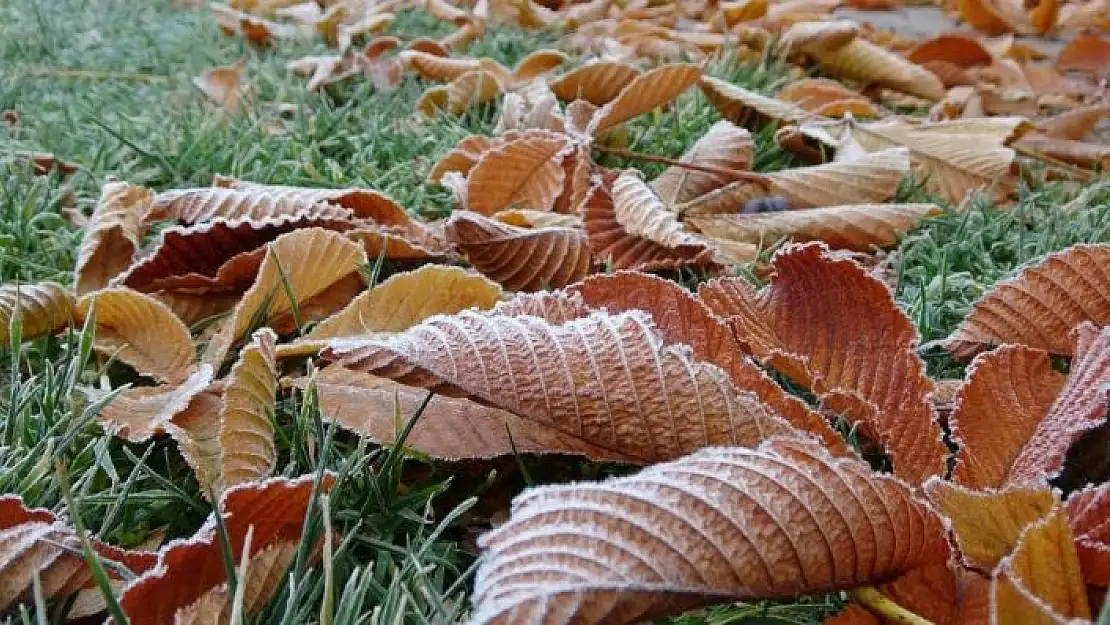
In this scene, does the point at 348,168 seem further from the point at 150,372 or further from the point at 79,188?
the point at 150,372

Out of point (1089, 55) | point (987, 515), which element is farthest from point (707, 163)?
point (1089, 55)

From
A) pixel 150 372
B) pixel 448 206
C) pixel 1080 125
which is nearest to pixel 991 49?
pixel 1080 125

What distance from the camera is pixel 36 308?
3.40ft

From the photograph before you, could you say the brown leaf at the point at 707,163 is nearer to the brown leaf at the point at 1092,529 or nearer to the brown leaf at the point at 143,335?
the brown leaf at the point at 143,335

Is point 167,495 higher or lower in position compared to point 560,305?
lower

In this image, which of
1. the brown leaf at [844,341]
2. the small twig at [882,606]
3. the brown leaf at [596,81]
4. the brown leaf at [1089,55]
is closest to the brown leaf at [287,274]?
the brown leaf at [844,341]

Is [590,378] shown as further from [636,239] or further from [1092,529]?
[636,239]

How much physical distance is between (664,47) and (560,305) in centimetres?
198

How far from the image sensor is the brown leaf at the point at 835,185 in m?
1.42

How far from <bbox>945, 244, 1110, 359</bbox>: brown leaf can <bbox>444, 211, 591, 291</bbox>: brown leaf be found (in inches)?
16.8

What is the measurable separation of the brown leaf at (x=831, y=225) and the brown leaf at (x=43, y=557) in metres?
0.88

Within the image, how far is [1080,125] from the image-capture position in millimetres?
1979

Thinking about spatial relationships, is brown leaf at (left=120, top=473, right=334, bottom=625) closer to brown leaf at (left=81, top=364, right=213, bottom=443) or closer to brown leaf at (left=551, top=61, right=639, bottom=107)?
brown leaf at (left=81, top=364, right=213, bottom=443)

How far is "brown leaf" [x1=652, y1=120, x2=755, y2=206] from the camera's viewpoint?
1487mm
